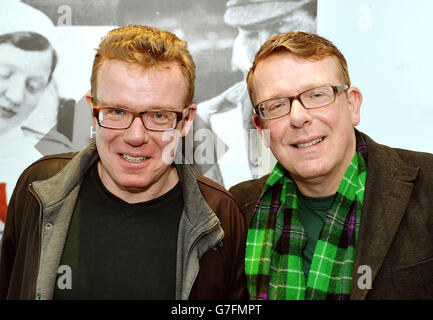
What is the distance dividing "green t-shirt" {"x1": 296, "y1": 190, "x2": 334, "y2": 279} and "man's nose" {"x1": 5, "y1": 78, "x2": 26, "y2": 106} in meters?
1.59

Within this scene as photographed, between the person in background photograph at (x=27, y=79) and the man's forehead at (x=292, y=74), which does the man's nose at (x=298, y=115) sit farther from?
the person in background photograph at (x=27, y=79)

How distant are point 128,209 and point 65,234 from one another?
24cm

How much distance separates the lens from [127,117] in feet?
4.69

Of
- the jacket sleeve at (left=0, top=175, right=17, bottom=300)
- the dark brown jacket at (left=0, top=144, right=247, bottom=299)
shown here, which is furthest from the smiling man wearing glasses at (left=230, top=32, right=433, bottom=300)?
the jacket sleeve at (left=0, top=175, right=17, bottom=300)

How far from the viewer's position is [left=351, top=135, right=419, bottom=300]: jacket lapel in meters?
1.36

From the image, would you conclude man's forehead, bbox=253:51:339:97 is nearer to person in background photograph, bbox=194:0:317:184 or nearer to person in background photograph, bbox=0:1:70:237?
person in background photograph, bbox=194:0:317:184

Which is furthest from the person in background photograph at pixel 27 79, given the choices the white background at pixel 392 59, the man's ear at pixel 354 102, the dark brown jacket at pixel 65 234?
the white background at pixel 392 59

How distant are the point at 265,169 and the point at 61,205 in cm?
111

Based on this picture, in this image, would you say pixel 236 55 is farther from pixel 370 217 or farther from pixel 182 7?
pixel 370 217

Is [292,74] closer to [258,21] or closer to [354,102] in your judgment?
[354,102]

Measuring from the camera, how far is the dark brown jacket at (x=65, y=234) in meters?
1.42

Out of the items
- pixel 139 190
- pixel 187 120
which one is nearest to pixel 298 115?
pixel 187 120
